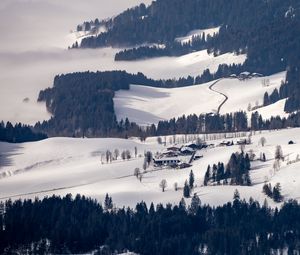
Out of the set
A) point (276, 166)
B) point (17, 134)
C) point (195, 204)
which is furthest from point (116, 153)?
point (195, 204)

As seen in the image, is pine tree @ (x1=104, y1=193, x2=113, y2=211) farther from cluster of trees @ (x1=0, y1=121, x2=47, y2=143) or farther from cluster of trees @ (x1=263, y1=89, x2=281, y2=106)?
cluster of trees @ (x1=263, y1=89, x2=281, y2=106)

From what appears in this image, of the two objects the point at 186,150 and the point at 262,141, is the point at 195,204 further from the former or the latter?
the point at 262,141

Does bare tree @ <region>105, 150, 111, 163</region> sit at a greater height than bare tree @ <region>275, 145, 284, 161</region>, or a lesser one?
greater

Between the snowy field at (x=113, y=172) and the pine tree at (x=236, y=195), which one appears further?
the snowy field at (x=113, y=172)

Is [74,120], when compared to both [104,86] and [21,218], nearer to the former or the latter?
[104,86]

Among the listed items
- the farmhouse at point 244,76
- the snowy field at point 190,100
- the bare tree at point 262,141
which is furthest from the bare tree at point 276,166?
the farmhouse at point 244,76

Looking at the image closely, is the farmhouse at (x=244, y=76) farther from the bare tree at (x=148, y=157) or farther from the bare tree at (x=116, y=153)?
the bare tree at (x=148, y=157)

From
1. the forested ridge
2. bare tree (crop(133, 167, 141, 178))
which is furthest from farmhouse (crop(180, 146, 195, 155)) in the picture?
the forested ridge
